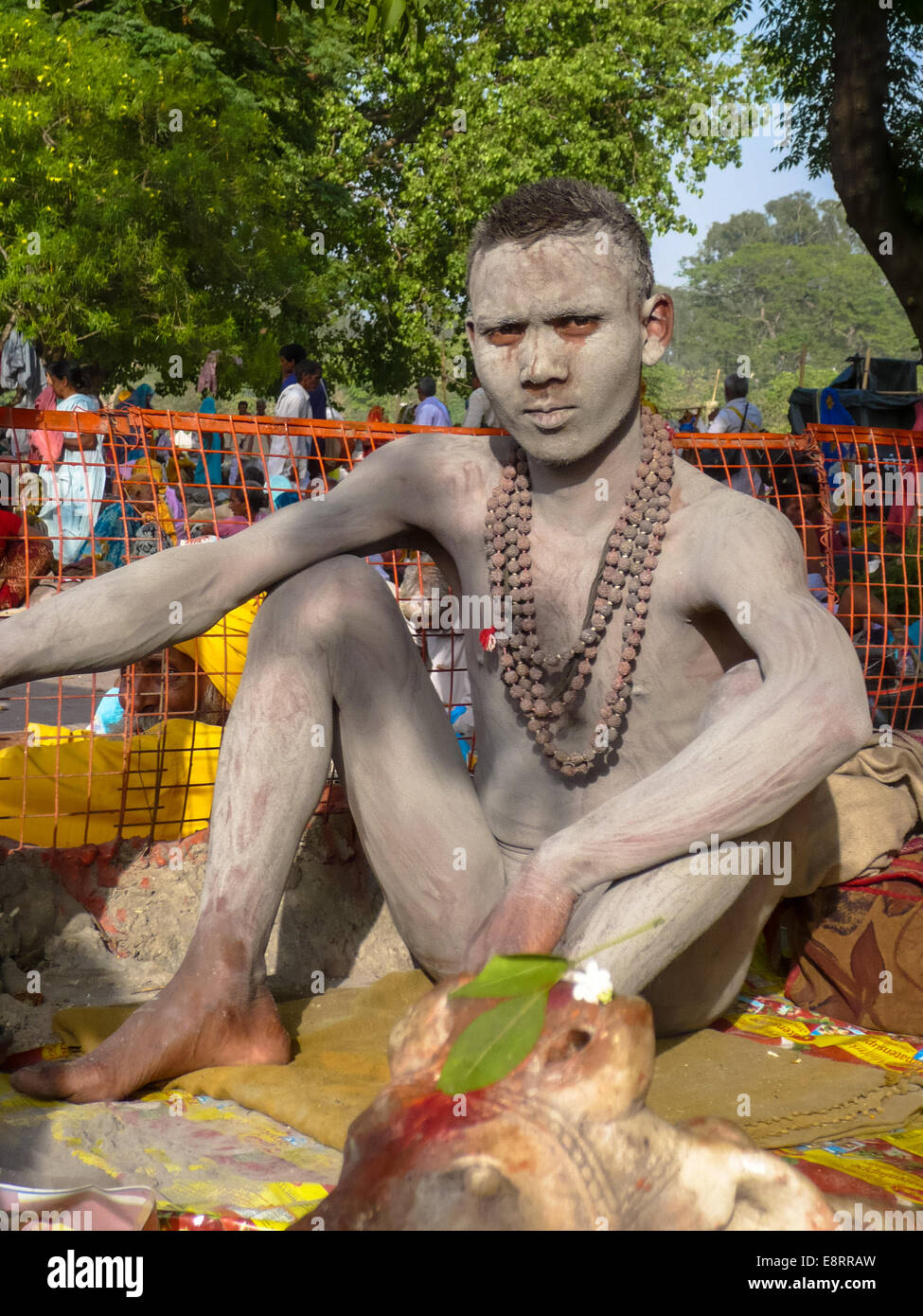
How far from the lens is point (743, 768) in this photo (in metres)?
2.09

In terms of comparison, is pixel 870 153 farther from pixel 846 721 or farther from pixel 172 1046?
pixel 172 1046

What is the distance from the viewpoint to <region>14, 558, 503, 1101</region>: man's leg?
8.41 ft

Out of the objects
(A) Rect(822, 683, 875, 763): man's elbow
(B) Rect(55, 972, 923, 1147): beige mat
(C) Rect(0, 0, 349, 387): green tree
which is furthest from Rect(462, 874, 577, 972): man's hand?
(C) Rect(0, 0, 349, 387): green tree

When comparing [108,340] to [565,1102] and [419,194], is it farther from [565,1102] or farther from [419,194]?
[565,1102]

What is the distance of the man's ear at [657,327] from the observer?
269 cm

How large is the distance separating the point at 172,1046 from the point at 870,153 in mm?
9103

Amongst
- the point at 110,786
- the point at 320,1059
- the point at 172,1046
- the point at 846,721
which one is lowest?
the point at 320,1059

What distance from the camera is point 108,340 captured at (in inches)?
692

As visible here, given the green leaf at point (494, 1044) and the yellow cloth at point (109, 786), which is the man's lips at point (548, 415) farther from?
the yellow cloth at point (109, 786)

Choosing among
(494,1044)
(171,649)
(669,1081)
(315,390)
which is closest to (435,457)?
(669,1081)

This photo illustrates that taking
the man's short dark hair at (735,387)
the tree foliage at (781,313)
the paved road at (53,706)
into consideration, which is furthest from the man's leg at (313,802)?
the tree foliage at (781,313)

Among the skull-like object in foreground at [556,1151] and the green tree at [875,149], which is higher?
the green tree at [875,149]

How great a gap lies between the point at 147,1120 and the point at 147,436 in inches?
86.4
